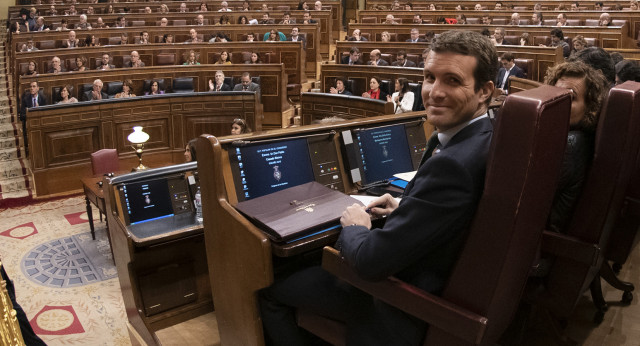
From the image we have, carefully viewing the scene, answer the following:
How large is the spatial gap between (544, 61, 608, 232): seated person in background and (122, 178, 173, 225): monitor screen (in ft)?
5.37

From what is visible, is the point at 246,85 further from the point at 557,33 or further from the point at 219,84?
the point at 557,33

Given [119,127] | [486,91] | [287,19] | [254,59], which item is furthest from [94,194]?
[287,19]

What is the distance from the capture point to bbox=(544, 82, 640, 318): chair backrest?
6.00ft

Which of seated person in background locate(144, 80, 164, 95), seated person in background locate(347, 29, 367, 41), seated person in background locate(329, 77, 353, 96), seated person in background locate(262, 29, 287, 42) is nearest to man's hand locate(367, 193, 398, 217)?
seated person in background locate(329, 77, 353, 96)

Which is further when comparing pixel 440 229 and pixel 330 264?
pixel 330 264

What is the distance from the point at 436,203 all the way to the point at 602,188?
0.86 meters

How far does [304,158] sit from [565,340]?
1252 mm

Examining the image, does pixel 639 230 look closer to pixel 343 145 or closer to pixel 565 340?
pixel 565 340

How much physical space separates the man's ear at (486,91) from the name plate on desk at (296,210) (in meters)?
0.58

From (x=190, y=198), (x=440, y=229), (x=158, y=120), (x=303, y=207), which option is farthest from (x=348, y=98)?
(x=440, y=229)

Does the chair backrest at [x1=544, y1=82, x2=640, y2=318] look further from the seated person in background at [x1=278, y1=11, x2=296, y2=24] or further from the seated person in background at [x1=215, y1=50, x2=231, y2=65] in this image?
the seated person in background at [x1=278, y1=11, x2=296, y2=24]

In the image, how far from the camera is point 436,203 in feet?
4.41

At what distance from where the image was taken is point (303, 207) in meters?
1.88

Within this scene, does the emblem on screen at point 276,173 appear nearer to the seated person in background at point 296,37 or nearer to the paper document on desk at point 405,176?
the paper document on desk at point 405,176
